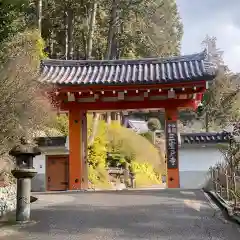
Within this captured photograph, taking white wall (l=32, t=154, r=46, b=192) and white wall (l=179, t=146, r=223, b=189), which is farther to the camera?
white wall (l=32, t=154, r=46, b=192)

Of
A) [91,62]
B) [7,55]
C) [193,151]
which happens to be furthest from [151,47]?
[7,55]

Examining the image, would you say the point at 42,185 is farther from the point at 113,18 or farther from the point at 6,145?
the point at 113,18

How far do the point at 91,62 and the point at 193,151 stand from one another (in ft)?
19.6

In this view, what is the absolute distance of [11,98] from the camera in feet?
32.1

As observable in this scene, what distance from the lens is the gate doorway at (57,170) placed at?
17891 mm

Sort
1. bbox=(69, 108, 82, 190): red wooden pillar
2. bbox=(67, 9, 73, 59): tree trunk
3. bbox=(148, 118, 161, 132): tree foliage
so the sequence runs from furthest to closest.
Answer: bbox=(148, 118, 161, 132): tree foliage
bbox=(67, 9, 73, 59): tree trunk
bbox=(69, 108, 82, 190): red wooden pillar

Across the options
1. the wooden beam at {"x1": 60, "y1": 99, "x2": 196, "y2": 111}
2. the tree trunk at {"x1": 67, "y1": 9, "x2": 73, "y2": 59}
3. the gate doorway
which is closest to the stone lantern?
the wooden beam at {"x1": 60, "y1": 99, "x2": 196, "y2": 111}

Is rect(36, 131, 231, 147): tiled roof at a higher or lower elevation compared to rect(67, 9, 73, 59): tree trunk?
lower

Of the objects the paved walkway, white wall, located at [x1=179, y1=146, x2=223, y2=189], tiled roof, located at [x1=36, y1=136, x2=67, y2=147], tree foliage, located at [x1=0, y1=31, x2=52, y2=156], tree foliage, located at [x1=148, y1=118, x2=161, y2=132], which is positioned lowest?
the paved walkway

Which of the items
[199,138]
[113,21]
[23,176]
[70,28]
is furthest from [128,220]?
[70,28]

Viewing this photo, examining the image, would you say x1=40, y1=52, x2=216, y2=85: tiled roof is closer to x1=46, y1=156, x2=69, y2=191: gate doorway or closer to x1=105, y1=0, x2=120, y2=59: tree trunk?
x1=46, y1=156, x2=69, y2=191: gate doorway

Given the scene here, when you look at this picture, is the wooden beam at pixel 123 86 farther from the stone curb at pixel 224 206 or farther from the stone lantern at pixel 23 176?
the stone lantern at pixel 23 176

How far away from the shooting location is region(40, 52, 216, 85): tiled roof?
1598 centimetres

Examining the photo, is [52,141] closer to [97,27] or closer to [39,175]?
[39,175]
